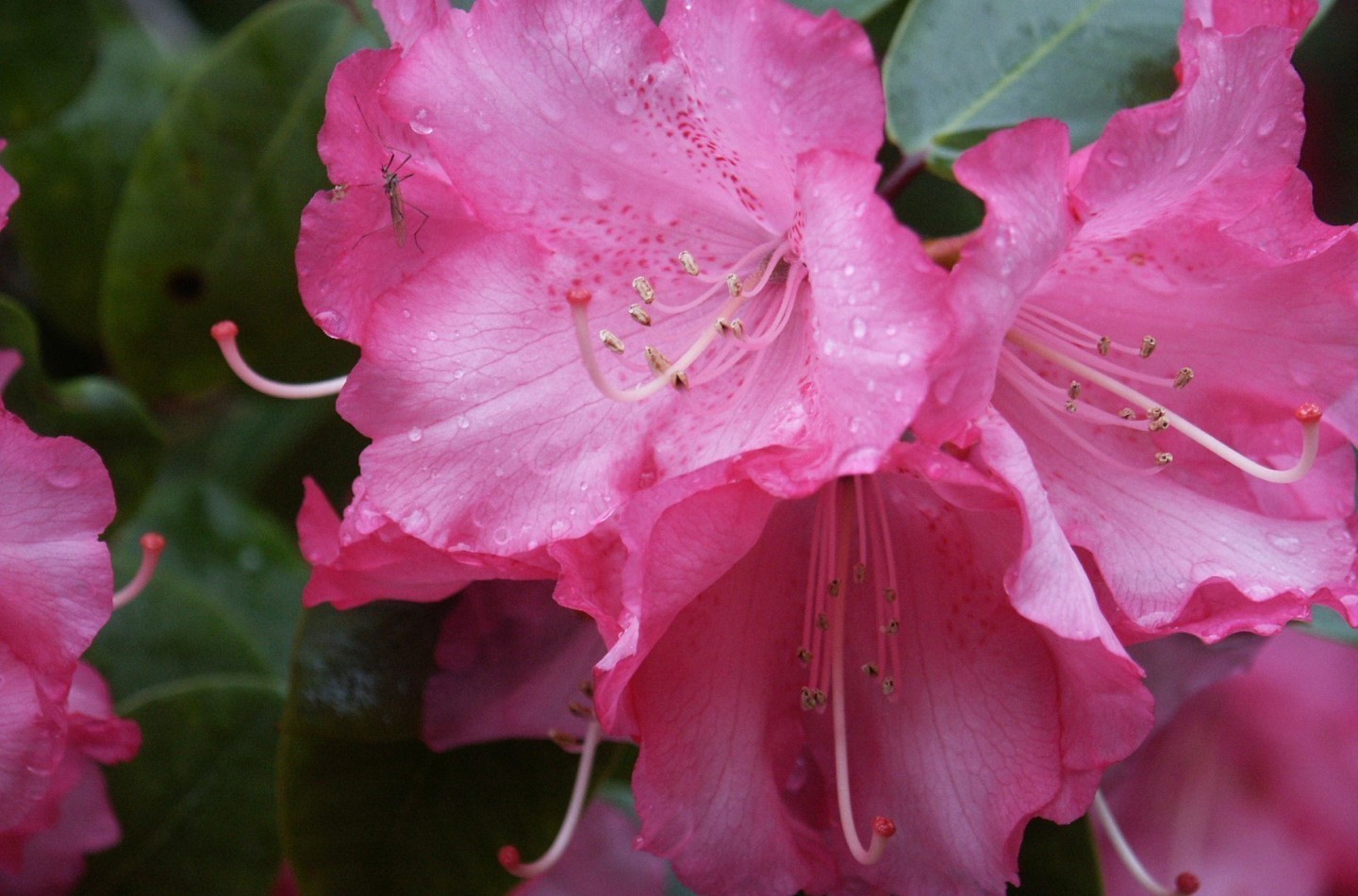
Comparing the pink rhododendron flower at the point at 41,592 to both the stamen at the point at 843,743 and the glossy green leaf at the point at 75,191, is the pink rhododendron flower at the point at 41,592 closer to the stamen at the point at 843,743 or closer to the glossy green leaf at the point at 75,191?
the stamen at the point at 843,743

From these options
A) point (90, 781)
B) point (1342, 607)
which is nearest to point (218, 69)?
point (90, 781)

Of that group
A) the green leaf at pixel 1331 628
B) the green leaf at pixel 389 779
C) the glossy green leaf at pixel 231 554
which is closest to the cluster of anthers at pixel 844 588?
the green leaf at pixel 389 779

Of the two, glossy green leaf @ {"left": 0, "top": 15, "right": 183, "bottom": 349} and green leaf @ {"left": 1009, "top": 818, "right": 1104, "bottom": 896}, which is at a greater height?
glossy green leaf @ {"left": 0, "top": 15, "right": 183, "bottom": 349}

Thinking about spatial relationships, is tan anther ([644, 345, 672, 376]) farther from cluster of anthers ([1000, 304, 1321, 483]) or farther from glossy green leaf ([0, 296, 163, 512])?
glossy green leaf ([0, 296, 163, 512])

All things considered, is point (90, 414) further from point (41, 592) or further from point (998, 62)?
point (998, 62)

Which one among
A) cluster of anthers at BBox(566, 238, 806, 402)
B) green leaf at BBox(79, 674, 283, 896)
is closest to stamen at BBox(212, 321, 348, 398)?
cluster of anthers at BBox(566, 238, 806, 402)

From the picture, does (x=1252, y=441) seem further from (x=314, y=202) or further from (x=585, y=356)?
(x=314, y=202)
